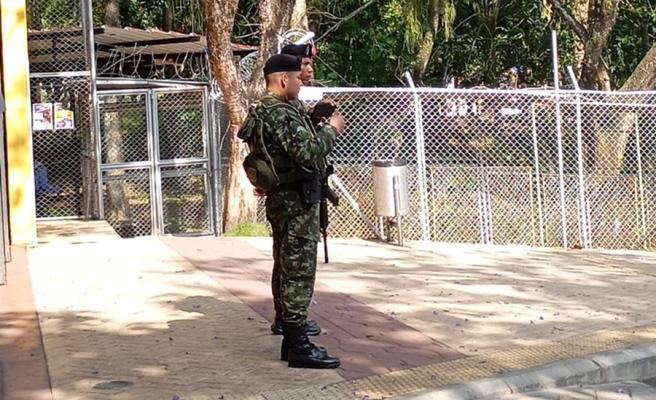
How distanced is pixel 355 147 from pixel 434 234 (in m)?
1.74

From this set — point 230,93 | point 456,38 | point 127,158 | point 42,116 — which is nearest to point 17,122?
point 42,116

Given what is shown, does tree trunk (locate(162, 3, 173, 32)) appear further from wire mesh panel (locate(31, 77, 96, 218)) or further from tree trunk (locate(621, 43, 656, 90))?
tree trunk (locate(621, 43, 656, 90))

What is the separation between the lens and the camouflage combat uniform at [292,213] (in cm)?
581

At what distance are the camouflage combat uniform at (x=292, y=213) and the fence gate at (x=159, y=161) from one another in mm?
8950

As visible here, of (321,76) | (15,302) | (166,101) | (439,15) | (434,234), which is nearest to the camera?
(15,302)

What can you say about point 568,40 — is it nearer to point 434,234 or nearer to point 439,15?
point 439,15

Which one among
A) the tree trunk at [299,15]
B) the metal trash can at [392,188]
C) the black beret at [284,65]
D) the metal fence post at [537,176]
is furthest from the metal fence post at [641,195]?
the black beret at [284,65]

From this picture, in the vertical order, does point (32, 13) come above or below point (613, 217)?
above

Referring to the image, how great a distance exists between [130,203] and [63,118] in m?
2.02

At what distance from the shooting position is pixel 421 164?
498 inches

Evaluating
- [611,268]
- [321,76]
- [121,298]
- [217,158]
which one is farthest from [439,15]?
[121,298]

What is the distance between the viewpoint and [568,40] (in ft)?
82.6

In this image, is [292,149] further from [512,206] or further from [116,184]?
[116,184]

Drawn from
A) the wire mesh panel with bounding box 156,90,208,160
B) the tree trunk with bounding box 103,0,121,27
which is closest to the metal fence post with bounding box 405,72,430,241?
the wire mesh panel with bounding box 156,90,208,160
